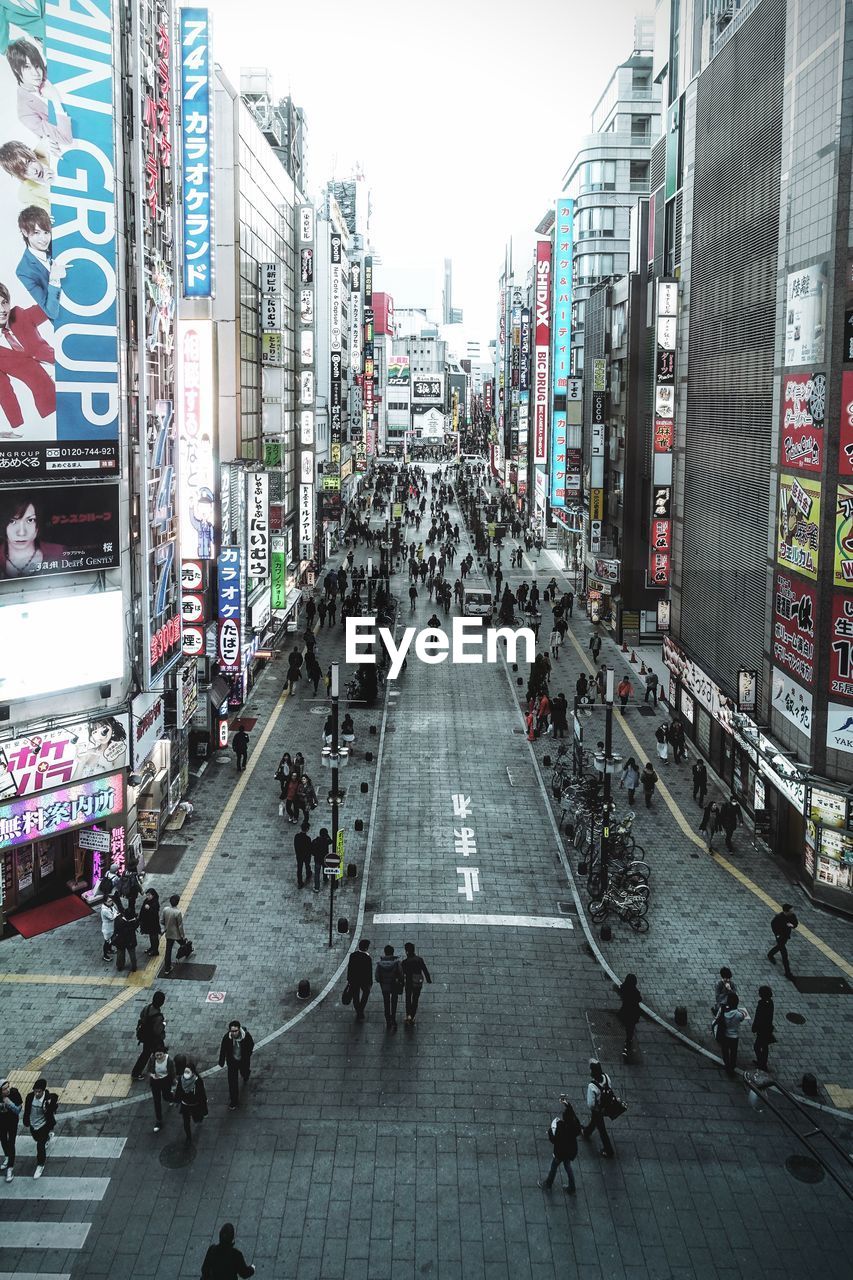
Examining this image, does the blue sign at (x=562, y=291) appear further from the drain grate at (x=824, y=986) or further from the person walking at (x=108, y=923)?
the person walking at (x=108, y=923)

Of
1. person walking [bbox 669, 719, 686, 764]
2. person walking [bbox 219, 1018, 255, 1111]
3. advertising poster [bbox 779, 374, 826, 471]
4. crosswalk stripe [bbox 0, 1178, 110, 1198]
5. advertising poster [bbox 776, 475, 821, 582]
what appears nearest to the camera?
crosswalk stripe [bbox 0, 1178, 110, 1198]

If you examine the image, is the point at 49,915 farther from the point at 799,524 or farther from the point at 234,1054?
the point at 799,524

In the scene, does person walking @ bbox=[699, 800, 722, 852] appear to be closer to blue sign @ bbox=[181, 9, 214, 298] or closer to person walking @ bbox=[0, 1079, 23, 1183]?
person walking @ bbox=[0, 1079, 23, 1183]

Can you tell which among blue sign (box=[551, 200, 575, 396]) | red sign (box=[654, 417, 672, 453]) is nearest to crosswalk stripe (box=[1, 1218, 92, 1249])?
red sign (box=[654, 417, 672, 453])

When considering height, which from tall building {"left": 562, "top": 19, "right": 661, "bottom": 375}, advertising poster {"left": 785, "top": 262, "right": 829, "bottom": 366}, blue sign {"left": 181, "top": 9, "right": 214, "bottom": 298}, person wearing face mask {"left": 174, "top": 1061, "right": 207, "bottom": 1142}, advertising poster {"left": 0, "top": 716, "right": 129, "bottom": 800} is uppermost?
tall building {"left": 562, "top": 19, "right": 661, "bottom": 375}

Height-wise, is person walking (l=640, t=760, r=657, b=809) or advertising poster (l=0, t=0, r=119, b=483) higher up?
advertising poster (l=0, t=0, r=119, b=483)

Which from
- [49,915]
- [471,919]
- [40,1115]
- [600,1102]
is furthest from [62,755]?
[600,1102]

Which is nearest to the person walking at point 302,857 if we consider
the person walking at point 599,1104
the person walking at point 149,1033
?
the person walking at point 149,1033
